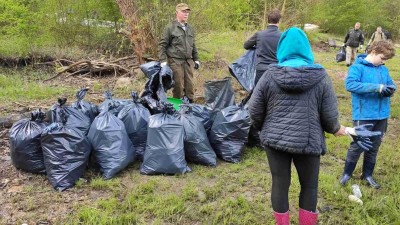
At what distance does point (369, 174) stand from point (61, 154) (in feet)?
9.17

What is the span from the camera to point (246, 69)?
15.5 ft

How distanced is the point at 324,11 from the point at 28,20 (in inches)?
791

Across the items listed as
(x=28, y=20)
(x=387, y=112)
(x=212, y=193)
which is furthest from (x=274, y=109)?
(x=28, y=20)

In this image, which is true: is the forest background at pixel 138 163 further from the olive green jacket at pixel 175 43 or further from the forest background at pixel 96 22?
the olive green jacket at pixel 175 43

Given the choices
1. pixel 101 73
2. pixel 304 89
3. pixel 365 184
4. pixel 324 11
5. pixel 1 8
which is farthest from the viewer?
pixel 324 11

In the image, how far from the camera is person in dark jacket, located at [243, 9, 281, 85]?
Answer: 437 cm

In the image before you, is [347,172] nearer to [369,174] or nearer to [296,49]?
[369,174]

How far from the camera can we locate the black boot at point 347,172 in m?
3.46

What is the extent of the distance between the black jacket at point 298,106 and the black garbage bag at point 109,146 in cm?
169

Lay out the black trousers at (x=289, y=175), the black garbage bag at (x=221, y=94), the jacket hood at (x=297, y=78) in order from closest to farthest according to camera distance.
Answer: the jacket hood at (x=297, y=78) < the black trousers at (x=289, y=175) < the black garbage bag at (x=221, y=94)

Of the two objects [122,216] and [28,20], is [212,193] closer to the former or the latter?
[122,216]

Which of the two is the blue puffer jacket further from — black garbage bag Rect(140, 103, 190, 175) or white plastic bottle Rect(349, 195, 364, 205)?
black garbage bag Rect(140, 103, 190, 175)

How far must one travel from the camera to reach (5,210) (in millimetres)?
2945

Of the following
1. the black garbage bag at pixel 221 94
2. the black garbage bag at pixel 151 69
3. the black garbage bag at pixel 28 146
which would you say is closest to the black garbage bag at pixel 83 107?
the black garbage bag at pixel 28 146
